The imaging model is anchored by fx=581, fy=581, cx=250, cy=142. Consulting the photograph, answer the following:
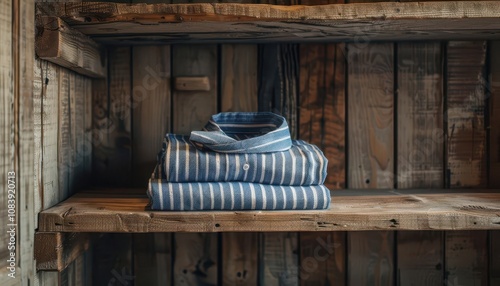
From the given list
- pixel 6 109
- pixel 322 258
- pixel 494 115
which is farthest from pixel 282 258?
pixel 6 109

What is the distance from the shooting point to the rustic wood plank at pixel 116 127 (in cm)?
120

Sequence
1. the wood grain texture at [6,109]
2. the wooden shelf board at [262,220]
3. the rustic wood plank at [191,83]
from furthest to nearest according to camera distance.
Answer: the rustic wood plank at [191,83] < the wooden shelf board at [262,220] < the wood grain texture at [6,109]

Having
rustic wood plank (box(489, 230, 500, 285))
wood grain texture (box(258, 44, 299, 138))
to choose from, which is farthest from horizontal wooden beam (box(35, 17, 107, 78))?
rustic wood plank (box(489, 230, 500, 285))

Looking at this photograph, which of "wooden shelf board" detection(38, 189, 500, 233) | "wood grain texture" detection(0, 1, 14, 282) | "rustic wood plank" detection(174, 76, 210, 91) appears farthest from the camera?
"rustic wood plank" detection(174, 76, 210, 91)

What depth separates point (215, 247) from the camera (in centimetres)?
122

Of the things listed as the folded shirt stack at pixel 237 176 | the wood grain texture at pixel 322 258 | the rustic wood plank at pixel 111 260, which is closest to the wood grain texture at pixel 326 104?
the wood grain texture at pixel 322 258

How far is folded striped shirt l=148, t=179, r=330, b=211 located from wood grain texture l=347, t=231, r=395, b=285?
1.00ft

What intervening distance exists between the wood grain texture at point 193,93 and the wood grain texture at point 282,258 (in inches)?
11.0

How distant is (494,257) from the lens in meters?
1.21

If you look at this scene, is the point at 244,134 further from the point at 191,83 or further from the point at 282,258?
the point at 282,258

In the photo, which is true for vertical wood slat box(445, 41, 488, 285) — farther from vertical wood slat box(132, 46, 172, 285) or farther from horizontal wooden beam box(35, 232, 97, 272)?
horizontal wooden beam box(35, 232, 97, 272)

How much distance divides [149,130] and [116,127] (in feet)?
0.23

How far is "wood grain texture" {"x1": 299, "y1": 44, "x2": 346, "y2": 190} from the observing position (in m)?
1.20

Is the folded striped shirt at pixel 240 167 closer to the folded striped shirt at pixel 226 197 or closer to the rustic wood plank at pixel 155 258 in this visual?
the folded striped shirt at pixel 226 197
